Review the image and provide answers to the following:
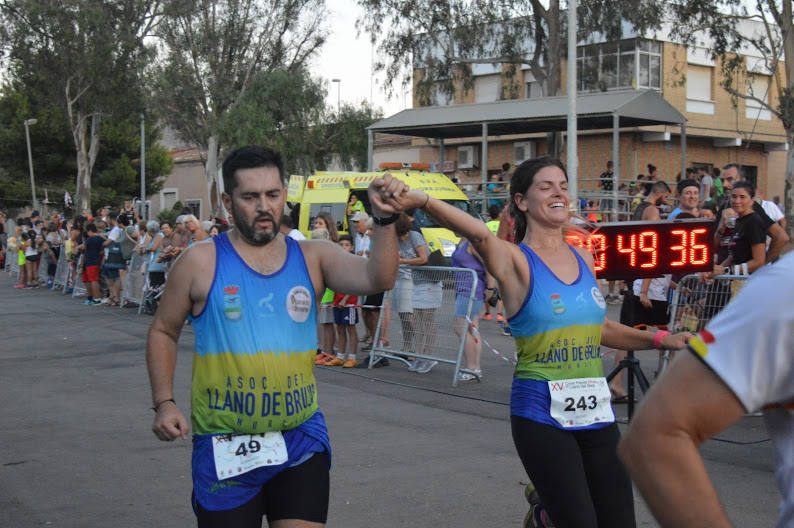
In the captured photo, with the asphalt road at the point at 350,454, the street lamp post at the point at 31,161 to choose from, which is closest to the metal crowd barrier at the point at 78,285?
the asphalt road at the point at 350,454

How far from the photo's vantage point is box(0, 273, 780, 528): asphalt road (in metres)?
5.71

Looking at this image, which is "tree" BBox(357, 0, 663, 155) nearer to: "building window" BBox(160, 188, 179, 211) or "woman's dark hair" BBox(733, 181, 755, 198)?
"woman's dark hair" BBox(733, 181, 755, 198)

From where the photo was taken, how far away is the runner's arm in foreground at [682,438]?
4.74 ft

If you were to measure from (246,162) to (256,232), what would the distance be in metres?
0.27

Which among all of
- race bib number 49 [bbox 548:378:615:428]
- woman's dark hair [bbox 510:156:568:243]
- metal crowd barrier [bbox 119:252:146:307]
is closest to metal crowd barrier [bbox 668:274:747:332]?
woman's dark hair [bbox 510:156:568:243]

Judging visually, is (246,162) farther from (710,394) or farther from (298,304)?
(710,394)

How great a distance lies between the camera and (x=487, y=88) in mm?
43531

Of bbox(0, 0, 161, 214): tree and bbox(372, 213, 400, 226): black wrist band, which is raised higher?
bbox(0, 0, 161, 214): tree

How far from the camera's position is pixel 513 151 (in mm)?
41406

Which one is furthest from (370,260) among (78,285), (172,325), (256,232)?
(78,285)

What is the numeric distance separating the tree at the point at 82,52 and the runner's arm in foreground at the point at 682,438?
44931 mm

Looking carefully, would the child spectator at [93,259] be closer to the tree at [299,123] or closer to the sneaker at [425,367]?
the sneaker at [425,367]

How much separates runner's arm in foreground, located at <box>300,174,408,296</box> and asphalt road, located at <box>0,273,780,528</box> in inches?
92.0

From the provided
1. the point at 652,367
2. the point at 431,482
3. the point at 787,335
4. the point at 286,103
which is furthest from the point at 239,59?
the point at 787,335
